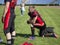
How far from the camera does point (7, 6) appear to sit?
26.7 ft

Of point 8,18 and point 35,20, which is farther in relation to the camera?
point 35,20

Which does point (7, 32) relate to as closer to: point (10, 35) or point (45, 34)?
point (10, 35)

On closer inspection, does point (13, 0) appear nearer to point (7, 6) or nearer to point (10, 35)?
point (7, 6)

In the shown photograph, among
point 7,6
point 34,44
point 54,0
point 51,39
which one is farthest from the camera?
point 54,0

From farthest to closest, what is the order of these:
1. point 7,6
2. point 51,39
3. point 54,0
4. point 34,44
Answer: point 54,0 → point 51,39 → point 34,44 → point 7,6

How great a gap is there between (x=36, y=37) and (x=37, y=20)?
0.80 metres

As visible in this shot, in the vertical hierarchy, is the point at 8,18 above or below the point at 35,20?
above

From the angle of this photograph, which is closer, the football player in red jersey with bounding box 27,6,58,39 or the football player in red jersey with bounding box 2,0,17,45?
the football player in red jersey with bounding box 2,0,17,45

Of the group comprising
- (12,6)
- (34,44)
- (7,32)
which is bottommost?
(34,44)

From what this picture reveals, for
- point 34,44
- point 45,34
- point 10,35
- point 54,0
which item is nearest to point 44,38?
point 45,34

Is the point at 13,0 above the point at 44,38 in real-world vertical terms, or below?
above

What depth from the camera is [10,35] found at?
8414 millimetres

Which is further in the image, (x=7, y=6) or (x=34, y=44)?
(x=34, y=44)

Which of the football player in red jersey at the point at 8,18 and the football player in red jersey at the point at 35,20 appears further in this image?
the football player in red jersey at the point at 35,20
